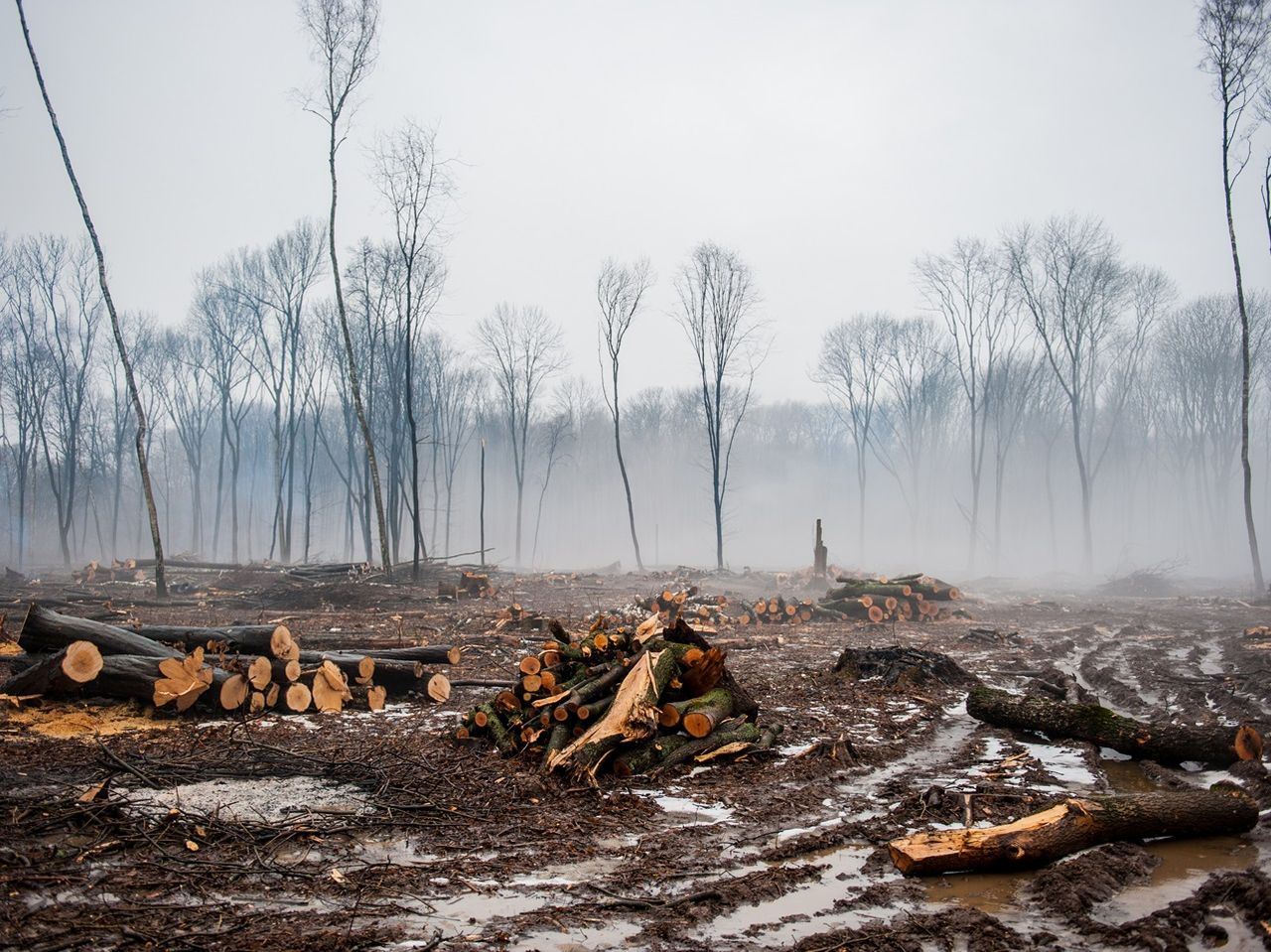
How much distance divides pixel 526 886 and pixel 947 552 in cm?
5479

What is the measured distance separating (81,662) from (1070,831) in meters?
8.61

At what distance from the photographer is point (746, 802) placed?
541 centimetres

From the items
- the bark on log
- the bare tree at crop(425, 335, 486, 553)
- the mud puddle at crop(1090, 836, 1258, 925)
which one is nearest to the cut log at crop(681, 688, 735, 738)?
the mud puddle at crop(1090, 836, 1258, 925)

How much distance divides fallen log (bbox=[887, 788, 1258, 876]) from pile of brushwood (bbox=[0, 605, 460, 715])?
612cm

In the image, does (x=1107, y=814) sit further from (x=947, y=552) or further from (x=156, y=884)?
(x=947, y=552)

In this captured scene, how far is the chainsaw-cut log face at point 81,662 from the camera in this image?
23.4 feet

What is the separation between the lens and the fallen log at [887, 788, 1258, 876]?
13.4ft

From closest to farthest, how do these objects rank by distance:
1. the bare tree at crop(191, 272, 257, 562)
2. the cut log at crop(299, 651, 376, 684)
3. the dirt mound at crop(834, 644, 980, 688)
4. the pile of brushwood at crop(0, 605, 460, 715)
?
the pile of brushwood at crop(0, 605, 460, 715)
the cut log at crop(299, 651, 376, 684)
the dirt mound at crop(834, 644, 980, 688)
the bare tree at crop(191, 272, 257, 562)

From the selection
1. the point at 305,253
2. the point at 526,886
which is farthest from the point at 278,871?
the point at 305,253

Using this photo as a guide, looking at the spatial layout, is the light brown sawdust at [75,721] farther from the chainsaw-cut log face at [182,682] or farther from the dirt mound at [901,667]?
the dirt mound at [901,667]

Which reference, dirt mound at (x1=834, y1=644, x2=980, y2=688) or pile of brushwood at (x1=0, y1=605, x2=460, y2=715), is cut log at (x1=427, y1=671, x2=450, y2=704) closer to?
pile of brushwood at (x1=0, y1=605, x2=460, y2=715)

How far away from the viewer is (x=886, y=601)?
719 inches

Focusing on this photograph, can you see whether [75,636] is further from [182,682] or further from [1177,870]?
[1177,870]

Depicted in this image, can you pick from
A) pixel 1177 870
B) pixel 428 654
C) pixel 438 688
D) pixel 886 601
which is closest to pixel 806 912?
pixel 1177 870
